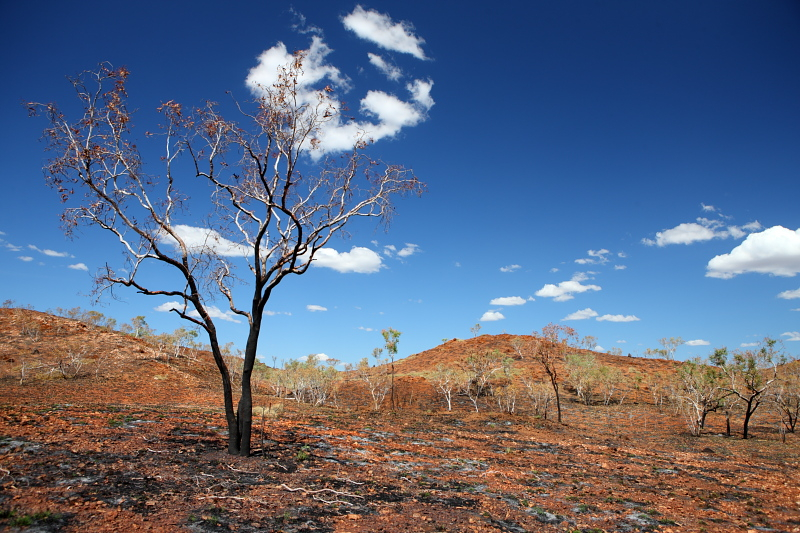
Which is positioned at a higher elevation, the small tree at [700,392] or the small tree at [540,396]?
the small tree at [700,392]

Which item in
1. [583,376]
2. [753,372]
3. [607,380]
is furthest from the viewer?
[607,380]

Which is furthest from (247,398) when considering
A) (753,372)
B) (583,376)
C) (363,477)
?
(583,376)

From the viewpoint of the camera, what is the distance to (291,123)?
12867 mm

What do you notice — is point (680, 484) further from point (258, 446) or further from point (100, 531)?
point (100, 531)

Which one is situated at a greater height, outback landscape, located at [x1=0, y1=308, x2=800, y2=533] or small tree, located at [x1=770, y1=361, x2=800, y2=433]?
small tree, located at [x1=770, y1=361, x2=800, y2=433]

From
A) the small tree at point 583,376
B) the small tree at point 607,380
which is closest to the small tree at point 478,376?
the small tree at point 583,376

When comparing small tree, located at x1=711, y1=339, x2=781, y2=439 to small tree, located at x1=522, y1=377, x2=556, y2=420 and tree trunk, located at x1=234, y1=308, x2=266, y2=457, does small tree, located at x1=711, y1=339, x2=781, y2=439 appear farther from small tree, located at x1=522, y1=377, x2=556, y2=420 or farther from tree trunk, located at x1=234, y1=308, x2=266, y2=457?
tree trunk, located at x1=234, y1=308, x2=266, y2=457

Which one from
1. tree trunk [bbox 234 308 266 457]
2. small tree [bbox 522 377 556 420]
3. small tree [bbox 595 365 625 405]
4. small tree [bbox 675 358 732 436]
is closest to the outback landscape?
tree trunk [bbox 234 308 266 457]

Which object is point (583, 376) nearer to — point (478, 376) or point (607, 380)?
point (607, 380)

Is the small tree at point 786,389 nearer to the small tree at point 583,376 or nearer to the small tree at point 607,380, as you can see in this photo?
the small tree at point 607,380

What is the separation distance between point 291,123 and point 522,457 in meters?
16.0

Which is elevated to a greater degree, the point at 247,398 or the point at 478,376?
the point at 247,398

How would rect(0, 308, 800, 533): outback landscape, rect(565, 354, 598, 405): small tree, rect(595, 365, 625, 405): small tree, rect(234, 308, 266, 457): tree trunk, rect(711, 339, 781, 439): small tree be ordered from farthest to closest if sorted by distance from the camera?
rect(565, 354, 598, 405): small tree → rect(595, 365, 625, 405): small tree → rect(711, 339, 781, 439): small tree → rect(234, 308, 266, 457): tree trunk → rect(0, 308, 800, 533): outback landscape

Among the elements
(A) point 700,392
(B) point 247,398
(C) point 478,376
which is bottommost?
(C) point 478,376
